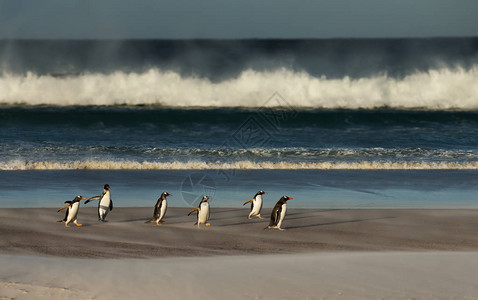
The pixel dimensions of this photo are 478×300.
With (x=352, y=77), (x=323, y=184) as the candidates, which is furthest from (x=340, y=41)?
(x=323, y=184)

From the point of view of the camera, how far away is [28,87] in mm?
32219

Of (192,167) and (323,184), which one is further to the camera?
(192,167)

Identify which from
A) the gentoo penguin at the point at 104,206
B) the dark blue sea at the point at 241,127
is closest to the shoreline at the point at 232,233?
the gentoo penguin at the point at 104,206

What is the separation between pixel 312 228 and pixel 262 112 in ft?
67.1

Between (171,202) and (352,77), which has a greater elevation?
(352,77)

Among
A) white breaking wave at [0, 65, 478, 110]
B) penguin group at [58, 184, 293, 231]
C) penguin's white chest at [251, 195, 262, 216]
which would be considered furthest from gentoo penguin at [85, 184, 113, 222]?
→ white breaking wave at [0, 65, 478, 110]

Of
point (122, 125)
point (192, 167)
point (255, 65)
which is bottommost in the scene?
point (192, 167)

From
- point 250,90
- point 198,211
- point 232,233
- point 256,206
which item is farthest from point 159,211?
point 250,90

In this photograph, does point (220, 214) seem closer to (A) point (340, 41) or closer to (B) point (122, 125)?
(B) point (122, 125)

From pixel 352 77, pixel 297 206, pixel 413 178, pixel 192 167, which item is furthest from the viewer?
pixel 352 77

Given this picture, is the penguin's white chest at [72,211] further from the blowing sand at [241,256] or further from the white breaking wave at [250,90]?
the white breaking wave at [250,90]

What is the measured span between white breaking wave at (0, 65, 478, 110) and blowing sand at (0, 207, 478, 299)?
20.6m

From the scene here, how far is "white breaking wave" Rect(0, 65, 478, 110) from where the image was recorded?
30.2m

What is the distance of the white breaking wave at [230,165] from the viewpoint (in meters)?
14.7
